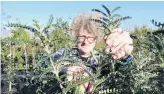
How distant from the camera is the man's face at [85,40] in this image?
6.32 ft

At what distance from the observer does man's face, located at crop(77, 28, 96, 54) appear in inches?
75.9

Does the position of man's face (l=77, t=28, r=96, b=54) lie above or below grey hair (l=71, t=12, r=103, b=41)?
below

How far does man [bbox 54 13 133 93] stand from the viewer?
186 cm

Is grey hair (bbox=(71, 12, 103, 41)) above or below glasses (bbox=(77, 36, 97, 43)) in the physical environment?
above

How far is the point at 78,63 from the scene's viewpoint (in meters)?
1.74

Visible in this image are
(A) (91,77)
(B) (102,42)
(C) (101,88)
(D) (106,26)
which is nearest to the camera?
(A) (91,77)

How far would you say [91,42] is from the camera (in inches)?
77.4

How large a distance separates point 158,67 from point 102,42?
1.25 ft

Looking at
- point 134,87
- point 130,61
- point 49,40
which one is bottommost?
point 134,87

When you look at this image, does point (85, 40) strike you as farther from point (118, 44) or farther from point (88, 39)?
point (118, 44)

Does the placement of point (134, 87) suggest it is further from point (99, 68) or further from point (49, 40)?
point (49, 40)

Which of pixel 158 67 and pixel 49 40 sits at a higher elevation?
pixel 49 40

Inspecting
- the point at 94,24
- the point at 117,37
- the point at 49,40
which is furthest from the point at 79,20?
the point at 49,40

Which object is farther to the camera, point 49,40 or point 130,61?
point 130,61
